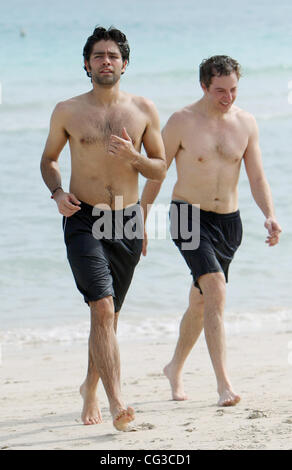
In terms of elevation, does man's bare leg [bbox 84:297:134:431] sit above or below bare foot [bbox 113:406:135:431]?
above

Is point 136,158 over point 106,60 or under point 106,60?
under

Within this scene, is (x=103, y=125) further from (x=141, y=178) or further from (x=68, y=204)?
(x=141, y=178)

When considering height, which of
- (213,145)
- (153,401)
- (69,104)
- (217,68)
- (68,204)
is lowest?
(153,401)

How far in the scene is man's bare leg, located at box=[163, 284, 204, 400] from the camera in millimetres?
5465

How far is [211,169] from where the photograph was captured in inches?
215

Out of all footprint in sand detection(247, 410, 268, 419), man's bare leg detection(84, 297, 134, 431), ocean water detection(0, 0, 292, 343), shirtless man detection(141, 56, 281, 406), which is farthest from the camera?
ocean water detection(0, 0, 292, 343)

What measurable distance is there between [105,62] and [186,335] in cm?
187

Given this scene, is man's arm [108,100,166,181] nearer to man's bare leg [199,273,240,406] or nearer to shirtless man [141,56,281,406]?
shirtless man [141,56,281,406]

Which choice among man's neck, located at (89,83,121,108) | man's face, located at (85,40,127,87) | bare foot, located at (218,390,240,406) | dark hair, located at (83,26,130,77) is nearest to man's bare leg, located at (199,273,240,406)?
bare foot, located at (218,390,240,406)

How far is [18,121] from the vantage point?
18719mm

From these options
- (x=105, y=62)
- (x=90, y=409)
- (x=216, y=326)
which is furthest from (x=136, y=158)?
(x=90, y=409)

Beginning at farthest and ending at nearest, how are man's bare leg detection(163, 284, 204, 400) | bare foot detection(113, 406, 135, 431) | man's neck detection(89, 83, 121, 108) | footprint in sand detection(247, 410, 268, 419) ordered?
1. man's bare leg detection(163, 284, 204, 400)
2. man's neck detection(89, 83, 121, 108)
3. footprint in sand detection(247, 410, 268, 419)
4. bare foot detection(113, 406, 135, 431)

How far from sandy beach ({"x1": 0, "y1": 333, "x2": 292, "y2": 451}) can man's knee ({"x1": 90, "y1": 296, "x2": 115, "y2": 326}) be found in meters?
0.57

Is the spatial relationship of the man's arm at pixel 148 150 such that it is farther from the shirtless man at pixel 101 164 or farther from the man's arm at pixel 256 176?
the man's arm at pixel 256 176
